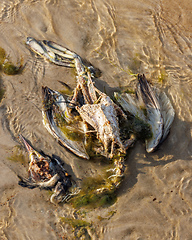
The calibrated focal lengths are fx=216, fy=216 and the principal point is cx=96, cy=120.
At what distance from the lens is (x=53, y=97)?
6.02 metres

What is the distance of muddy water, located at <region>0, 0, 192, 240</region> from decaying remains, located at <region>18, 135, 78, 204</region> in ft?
0.63

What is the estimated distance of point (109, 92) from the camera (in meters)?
6.34

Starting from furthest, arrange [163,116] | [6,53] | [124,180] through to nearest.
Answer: [6,53] → [163,116] → [124,180]

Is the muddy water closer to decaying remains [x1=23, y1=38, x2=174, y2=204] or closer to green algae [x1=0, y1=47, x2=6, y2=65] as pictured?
green algae [x1=0, y1=47, x2=6, y2=65]

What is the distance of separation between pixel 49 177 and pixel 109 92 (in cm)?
289

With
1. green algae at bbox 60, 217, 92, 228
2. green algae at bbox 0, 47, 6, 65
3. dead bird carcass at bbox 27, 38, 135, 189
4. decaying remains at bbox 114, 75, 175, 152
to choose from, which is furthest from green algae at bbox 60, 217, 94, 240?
green algae at bbox 0, 47, 6, 65

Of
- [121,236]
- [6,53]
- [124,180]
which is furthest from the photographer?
[6,53]

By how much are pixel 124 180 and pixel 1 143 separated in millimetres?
3370

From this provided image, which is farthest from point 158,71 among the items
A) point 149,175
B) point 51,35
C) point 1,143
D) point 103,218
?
point 1,143

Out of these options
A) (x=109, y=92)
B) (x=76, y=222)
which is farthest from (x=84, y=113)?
(x=76, y=222)

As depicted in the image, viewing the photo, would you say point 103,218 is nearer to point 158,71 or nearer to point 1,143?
point 1,143

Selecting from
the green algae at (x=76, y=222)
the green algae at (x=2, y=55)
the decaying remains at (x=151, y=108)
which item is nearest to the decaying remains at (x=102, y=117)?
the decaying remains at (x=151, y=108)

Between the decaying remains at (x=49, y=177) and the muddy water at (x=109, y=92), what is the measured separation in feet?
0.63

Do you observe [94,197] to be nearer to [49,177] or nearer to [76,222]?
[76,222]
